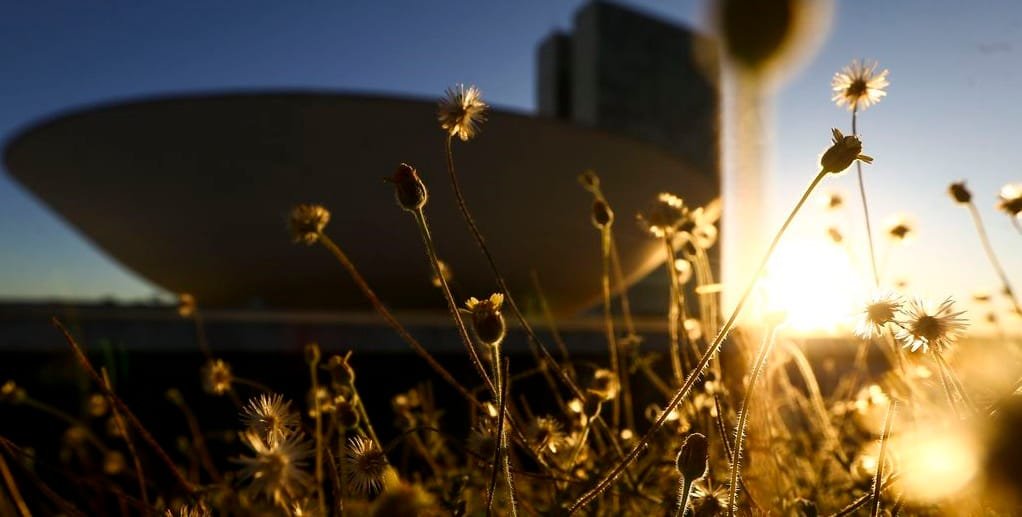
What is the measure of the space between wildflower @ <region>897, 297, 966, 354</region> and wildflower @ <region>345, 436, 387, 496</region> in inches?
16.0

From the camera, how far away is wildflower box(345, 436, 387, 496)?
1.77 ft

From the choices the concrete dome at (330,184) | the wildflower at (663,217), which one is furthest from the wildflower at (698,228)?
the concrete dome at (330,184)

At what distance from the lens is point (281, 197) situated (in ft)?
19.5

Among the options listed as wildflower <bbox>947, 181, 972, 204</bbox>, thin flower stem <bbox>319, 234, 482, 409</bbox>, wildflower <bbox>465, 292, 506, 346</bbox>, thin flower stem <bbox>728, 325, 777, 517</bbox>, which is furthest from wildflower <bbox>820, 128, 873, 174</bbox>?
wildflower <bbox>947, 181, 972, 204</bbox>

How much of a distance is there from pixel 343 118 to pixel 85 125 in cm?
223

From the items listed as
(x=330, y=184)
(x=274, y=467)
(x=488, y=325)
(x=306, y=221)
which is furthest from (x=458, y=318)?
(x=330, y=184)

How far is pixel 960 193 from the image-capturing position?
116 centimetres

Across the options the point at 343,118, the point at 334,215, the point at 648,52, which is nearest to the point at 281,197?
the point at 334,215

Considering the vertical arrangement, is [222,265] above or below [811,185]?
above

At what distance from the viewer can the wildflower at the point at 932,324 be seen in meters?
0.55

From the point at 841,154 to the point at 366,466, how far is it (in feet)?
1.29

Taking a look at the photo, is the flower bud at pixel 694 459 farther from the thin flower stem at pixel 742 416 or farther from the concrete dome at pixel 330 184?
the concrete dome at pixel 330 184

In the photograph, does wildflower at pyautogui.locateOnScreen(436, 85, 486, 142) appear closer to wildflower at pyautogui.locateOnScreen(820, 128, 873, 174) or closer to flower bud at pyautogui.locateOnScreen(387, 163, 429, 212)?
flower bud at pyautogui.locateOnScreen(387, 163, 429, 212)

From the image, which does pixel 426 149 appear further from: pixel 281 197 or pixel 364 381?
pixel 364 381
